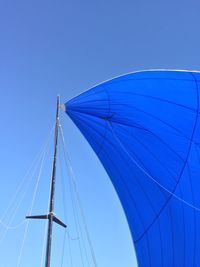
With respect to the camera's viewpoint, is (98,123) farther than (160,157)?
Yes

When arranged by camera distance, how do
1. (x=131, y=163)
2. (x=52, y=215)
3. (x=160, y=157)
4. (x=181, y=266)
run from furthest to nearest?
(x=131, y=163), (x=160, y=157), (x=181, y=266), (x=52, y=215)

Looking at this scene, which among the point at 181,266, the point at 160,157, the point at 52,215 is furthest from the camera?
the point at 160,157

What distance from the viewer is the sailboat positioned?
1042 cm

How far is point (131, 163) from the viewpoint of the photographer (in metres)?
12.4

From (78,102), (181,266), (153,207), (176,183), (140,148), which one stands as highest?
(78,102)

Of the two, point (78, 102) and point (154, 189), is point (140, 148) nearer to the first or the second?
point (154, 189)

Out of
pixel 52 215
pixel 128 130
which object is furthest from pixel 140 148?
pixel 52 215

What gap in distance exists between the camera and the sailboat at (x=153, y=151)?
10422mm

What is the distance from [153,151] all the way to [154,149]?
2.8 inches

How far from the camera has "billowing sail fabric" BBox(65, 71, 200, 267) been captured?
1045cm

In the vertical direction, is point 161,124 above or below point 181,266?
above

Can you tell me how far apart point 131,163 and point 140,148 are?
0.70 m

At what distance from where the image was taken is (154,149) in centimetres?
1151

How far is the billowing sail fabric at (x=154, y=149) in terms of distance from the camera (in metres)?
10.5
